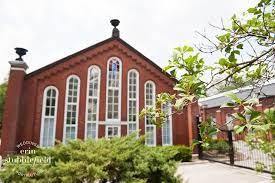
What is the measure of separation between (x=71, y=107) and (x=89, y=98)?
1484 mm

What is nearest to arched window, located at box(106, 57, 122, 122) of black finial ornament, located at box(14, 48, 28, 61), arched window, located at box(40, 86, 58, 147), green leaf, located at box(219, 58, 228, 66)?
arched window, located at box(40, 86, 58, 147)

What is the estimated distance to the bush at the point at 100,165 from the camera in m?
4.89

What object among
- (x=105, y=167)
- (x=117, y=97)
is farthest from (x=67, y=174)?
(x=117, y=97)

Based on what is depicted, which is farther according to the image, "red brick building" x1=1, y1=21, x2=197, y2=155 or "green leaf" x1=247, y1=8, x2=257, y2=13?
"red brick building" x1=1, y1=21, x2=197, y2=155

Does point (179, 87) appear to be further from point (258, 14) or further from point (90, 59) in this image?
point (90, 59)

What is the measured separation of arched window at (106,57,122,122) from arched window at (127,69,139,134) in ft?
2.98

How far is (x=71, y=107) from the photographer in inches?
635

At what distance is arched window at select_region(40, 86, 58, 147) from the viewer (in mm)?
15234

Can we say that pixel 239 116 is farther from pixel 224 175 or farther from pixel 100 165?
pixel 224 175

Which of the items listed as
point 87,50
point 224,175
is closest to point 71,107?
point 87,50

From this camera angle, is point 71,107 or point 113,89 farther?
point 113,89

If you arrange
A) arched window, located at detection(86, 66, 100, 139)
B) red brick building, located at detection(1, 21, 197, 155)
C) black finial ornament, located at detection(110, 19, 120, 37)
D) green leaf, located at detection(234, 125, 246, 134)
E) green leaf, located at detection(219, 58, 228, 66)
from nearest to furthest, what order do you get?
1. green leaf, located at detection(234, 125, 246, 134)
2. green leaf, located at detection(219, 58, 228, 66)
3. red brick building, located at detection(1, 21, 197, 155)
4. arched window, located at detection(86, 66, 100, 139)
5. black finial ornament, located at detection(110, 19, 120, 37)

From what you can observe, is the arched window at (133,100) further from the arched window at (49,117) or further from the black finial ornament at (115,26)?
the arched window at (49,117)

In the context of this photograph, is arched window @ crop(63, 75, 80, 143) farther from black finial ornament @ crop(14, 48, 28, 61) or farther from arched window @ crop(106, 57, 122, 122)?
black finial ornament @ crop(14, 48, 28, 61)
